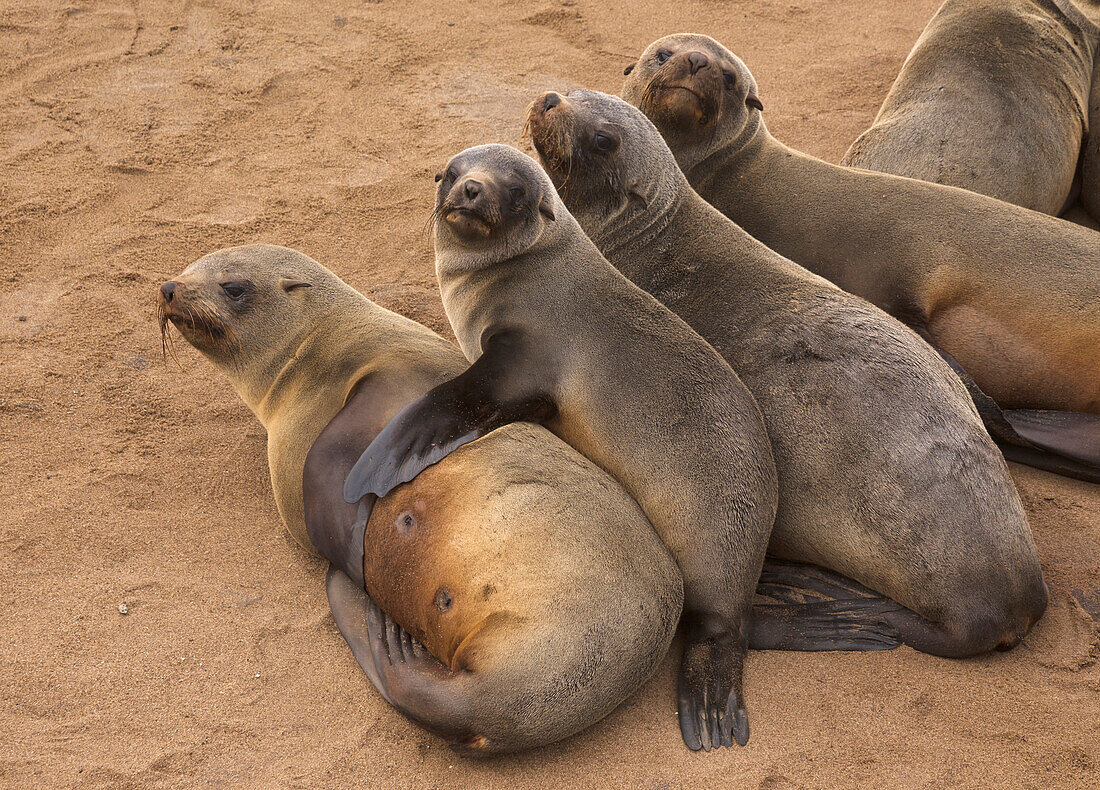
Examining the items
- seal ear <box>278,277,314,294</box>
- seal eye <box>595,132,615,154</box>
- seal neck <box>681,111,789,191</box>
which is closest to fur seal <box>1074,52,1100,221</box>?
seal neck <box>681,111,789,191</box>

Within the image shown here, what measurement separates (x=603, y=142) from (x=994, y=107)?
7.56 feet

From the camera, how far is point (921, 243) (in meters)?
4.61

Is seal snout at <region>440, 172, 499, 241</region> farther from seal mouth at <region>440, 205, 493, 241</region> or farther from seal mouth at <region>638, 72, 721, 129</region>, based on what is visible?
seal mouth at <region>638, 72, 721, 129</region>

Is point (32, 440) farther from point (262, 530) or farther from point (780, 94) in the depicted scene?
point (780, 94)

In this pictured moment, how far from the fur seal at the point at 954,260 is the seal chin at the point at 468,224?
4.83 feet

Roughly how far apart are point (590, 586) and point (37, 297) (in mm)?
3378

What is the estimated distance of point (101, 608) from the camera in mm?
3715

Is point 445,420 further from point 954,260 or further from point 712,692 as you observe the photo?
point 954,260

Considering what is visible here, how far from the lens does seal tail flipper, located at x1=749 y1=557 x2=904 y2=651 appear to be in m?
3.68

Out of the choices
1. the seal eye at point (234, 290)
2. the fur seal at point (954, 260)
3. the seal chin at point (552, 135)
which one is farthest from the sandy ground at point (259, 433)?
the seal chin at point (552, 135)

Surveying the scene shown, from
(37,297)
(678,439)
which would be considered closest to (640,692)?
(678,439)

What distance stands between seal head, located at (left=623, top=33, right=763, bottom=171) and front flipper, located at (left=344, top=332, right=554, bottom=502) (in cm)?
191

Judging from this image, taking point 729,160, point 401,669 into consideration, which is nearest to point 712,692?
point 401,669

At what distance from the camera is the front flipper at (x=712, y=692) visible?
3.35 m
